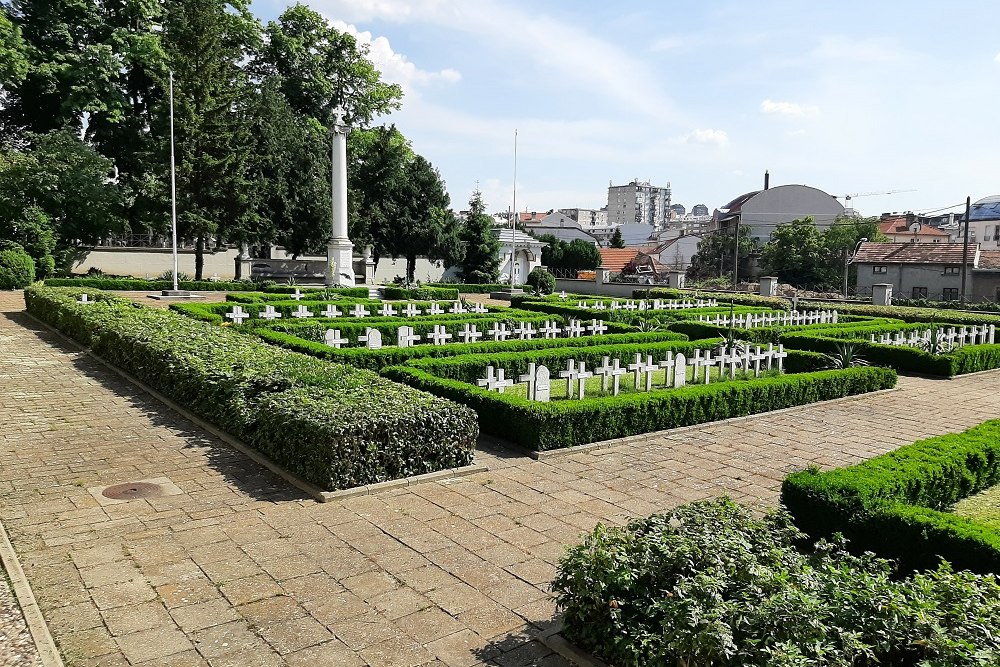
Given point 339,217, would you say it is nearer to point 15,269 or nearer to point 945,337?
point 15,269

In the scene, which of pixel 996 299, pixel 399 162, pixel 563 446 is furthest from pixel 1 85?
pixel 996 299

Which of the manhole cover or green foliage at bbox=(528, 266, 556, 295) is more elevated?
green foliage at bbox=(528, 266, 556, 295)

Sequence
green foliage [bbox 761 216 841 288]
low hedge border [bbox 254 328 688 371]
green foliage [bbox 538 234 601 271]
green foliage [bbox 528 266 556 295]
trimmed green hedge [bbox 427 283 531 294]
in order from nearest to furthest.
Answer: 1. low hedge border [bbox 254 328 688 371]
2. green foliage [bbox 528 266 556 295]
3. trimmed green hedge [bbox 427 283 531 294]
4. green foliage [bbox 761 216 841 288]
5. green foliage [bbox 538 234 601 271]

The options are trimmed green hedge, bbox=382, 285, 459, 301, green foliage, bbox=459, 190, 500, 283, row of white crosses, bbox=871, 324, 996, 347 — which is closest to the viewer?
row of white crosses, bbox=871, 324, 996, 347

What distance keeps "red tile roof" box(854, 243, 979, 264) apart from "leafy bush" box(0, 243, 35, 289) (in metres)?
46.5

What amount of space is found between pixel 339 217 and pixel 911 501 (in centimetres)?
3572

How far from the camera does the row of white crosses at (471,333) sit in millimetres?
16797

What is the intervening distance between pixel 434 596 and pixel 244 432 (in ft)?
15.7

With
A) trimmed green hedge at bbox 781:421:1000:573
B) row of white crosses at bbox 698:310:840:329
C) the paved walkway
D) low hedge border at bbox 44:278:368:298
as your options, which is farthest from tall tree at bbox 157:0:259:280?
trimmed green hedge at bbox 781:421:1000:573

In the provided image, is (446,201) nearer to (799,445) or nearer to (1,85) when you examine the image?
(1,85)

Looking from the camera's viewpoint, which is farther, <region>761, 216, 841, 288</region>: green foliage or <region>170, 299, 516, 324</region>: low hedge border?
<region>761, 216, 841, 288</region>: green foliage

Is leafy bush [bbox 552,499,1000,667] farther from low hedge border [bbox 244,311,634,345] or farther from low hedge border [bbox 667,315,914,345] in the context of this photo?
low hedge border [bbox 667,315,914,345]

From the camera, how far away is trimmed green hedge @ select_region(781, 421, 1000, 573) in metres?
5.45

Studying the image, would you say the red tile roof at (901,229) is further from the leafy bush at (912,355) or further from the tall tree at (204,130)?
the tall tree at (204,130)
